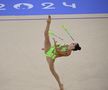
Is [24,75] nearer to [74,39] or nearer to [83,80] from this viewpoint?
[83,80]

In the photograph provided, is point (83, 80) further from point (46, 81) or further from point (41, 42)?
point (41, 42)

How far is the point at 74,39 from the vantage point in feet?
12.2

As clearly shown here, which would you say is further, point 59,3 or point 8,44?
point 59,3

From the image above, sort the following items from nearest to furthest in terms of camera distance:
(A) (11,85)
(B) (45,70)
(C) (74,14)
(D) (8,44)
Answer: (A) (11,85) < (B) (45,70) < (D) (8,44) < (C) (74,14)

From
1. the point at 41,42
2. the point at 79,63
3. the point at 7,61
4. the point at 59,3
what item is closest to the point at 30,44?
the point at 41,42

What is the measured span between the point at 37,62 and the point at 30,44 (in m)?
0.32

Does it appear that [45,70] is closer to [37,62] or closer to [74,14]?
[37,62]

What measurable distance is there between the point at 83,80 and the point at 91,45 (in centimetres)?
59

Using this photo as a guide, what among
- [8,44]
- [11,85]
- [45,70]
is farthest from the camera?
[8,44]

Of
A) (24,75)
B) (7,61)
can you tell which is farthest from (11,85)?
(7,61)

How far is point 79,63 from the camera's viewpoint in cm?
340

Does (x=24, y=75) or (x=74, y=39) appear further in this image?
(x=74, y=39)

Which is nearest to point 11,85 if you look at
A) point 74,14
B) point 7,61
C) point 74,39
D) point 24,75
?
point 24,75

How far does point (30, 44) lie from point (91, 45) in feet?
2.19
